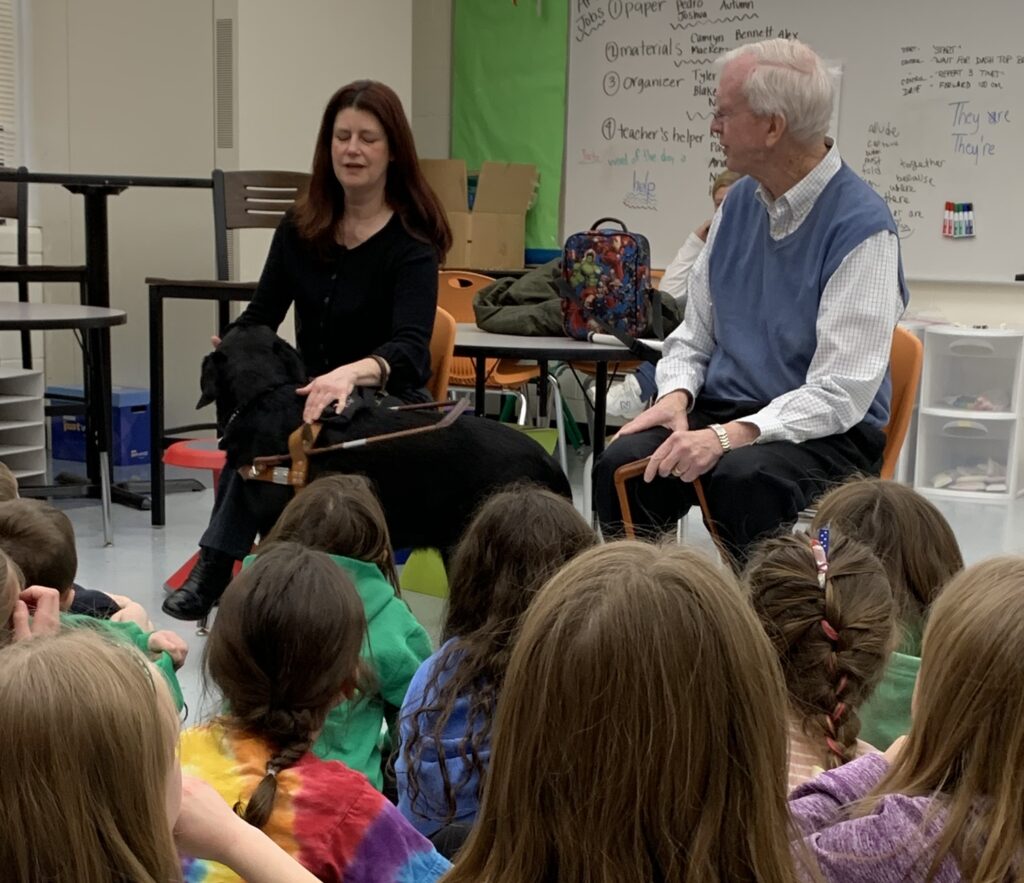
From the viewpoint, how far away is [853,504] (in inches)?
74.7

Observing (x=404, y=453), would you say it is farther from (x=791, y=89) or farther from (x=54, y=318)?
(x=54, y=318)

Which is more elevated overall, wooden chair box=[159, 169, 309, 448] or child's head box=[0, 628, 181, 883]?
wooden chair box=[159, 169, 309, 448]

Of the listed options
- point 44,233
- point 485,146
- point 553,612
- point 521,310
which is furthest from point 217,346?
point 485,146

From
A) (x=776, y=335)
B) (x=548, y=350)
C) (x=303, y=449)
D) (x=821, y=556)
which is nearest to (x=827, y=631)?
(x=821, y=556)

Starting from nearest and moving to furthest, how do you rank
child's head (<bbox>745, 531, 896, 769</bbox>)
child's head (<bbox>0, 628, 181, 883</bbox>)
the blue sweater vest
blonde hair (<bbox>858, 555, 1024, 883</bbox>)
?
1. child's head (<bbox>0, 628, 181, 883</bbox>)
2. blonde hair (<bbox>858, 555, 1024, 883</bbox>)
3. child's head (<bbox>745, 531, 896, 769</bbox>)
4. the blue sweater vest

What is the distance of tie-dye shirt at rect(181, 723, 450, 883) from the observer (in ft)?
4.29

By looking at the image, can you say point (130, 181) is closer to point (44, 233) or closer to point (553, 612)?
point (44, 233)

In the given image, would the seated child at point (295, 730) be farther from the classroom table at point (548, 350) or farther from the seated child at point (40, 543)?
the classroom table at point (548, 350)

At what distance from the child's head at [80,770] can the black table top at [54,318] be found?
2804mm

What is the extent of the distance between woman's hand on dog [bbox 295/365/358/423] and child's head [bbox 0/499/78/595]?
865mm

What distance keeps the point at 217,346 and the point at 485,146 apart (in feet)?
12.9

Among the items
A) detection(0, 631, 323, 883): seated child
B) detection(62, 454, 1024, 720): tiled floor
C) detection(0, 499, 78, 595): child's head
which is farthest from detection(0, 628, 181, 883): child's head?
detection(62, 454, 1024, 720): tiled floor

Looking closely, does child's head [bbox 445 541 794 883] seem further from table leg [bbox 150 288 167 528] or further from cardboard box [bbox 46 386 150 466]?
cardboard box [bbox 46 386 150 466]

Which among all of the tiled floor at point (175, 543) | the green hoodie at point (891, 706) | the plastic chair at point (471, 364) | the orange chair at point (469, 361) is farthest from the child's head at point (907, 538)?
the orange chair at point (469, 361)
